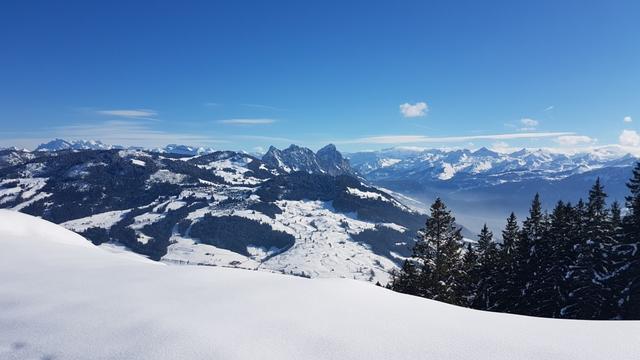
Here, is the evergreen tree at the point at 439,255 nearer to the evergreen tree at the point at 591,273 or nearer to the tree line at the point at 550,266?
the tree line at the point at 550,266

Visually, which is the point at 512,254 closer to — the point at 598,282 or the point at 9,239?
the point at 598,282

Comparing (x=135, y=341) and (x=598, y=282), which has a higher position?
(x=135, y=341)

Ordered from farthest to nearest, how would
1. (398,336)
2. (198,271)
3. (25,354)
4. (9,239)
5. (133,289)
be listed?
(9,239), (198,271), (133,289), (398,336), (25,354)

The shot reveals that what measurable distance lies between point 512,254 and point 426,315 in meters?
37.7

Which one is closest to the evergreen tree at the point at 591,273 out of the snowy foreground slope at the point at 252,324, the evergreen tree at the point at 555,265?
the evergreen tree at the point at 555,265

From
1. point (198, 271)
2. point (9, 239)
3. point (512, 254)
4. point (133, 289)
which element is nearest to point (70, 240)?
point (9, 239)

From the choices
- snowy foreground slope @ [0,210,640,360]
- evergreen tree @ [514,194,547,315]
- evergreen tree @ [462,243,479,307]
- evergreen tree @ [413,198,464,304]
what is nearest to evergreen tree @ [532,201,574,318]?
evergreen tree @ [514,194,547,315]

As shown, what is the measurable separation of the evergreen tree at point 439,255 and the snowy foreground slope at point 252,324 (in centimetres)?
2509

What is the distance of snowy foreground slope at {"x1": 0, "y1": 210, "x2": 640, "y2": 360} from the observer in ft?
22.0

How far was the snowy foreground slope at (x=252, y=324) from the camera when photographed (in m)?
6.72

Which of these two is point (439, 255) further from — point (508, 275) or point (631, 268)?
point (631, 268)

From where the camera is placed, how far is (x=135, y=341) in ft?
22.3

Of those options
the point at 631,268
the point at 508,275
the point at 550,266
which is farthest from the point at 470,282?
the point at 631,268

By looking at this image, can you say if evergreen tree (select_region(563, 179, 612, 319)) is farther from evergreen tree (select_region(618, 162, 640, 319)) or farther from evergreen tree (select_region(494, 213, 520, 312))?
evergreen tree (select_region(494, 213, 520, 312))
